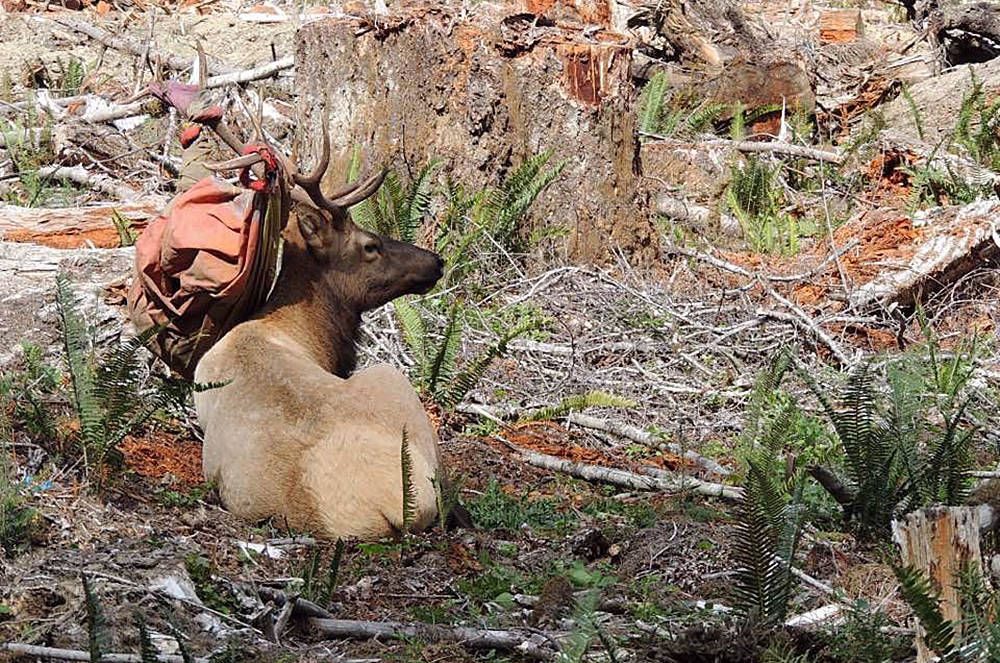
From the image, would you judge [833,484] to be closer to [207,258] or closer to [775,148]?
[207,258]

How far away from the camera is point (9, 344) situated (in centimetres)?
793

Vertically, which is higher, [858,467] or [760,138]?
[858,467]

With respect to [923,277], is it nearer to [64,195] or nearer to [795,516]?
[795,516]

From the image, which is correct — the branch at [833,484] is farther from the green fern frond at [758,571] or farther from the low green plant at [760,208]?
the low green plant at [760,208]

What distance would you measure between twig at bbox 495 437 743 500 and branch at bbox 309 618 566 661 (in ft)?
6.96

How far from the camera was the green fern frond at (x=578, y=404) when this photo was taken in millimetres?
7652

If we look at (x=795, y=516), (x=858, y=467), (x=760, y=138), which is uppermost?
(x=795, y=516)

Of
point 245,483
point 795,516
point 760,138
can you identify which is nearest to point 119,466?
point 245,483

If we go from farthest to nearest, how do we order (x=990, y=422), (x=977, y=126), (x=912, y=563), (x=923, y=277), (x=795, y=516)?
(x=977, y=126) → (x=923, y=277) → (x=990, y=422) → (x=795, y=516) → (x=912, y=563)

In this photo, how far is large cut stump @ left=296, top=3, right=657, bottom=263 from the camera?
10.2 m

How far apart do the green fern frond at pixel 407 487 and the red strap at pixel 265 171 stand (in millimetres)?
1585

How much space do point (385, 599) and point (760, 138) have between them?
9978 mm

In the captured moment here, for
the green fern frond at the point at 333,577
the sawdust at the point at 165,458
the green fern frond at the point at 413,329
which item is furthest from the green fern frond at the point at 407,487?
the green fern frond at the point at 413,329

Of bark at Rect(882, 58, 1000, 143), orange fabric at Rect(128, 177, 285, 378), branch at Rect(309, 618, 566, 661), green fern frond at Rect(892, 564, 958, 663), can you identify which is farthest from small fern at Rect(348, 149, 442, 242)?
bark at Rect(882, 58, 1000, 143)
